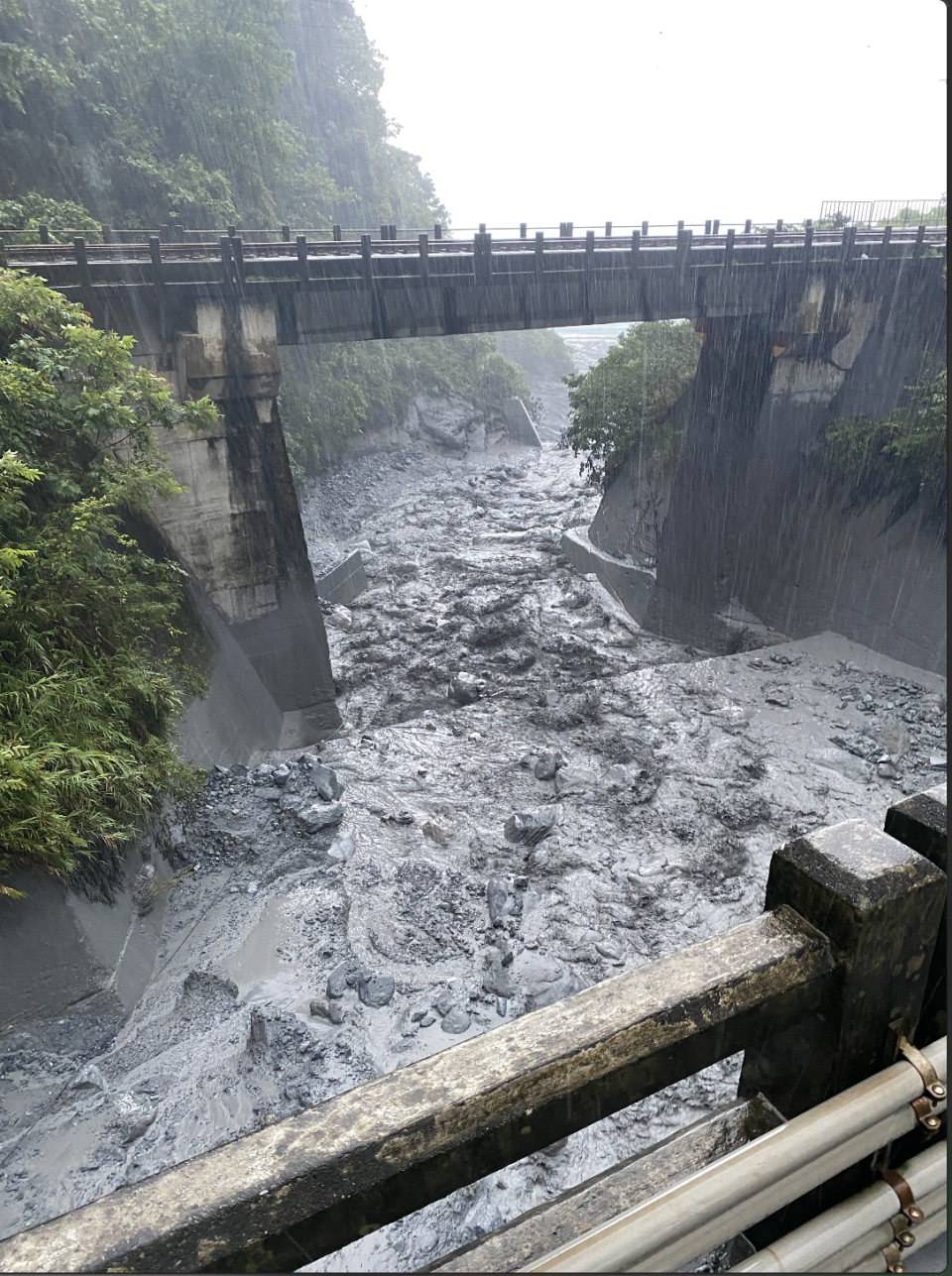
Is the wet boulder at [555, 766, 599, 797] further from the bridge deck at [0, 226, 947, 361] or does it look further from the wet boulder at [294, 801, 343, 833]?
the bridge deck at [0, 226, 947, 361]

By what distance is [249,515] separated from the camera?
1408 cm

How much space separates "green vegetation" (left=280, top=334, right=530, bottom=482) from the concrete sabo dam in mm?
8019

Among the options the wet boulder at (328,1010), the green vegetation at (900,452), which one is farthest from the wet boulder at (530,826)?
the green vegetation at (900,452)

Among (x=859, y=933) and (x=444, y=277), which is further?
(x=444, y=277)

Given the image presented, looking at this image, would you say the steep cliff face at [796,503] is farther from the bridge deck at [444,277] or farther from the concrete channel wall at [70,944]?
the concrete channel wall at [70,944]

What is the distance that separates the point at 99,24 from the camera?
2116 centimetres

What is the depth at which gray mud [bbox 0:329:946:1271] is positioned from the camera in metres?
5.88

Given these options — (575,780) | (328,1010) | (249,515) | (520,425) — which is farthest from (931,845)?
(520,425)

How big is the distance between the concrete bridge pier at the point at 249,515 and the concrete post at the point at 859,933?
1294cm

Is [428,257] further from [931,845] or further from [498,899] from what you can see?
[931,845]

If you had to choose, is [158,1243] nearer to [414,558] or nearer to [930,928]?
[930,928]

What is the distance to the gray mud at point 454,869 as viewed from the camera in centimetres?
588

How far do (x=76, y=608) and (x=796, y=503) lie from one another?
17.1 meters

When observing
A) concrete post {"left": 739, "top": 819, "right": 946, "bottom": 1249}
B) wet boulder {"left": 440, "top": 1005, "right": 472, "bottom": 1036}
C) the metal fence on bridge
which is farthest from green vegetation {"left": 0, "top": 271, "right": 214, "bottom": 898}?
the metal fence on bridge
